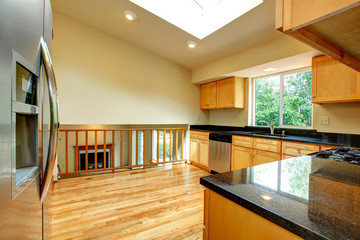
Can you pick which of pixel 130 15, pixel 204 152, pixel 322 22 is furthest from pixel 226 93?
pixel 322 22

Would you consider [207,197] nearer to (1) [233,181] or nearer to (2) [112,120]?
(1) [233,181]

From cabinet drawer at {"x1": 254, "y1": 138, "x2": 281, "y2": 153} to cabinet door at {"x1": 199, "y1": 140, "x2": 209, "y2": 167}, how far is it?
45.7 inches

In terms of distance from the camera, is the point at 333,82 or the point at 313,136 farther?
the point at 313,136

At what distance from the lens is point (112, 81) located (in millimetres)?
3336

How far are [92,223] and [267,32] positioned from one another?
10.6ft

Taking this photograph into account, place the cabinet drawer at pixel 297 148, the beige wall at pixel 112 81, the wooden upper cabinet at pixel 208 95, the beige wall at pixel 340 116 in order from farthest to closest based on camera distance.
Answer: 1. the wooden upper cabinet at pixel 208 95
2. the beige wall at pixel 112 81
3. the beige wall at pixel 340 116
4. the cabinet drawer at pixel 297 148

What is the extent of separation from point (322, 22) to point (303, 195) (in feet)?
1.94

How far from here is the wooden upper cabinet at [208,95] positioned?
3.91m

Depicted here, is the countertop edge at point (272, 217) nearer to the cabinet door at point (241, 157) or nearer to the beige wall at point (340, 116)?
the cabinet door at point (241, 157)

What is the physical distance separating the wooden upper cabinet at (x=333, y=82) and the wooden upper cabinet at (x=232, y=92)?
1.35 meters

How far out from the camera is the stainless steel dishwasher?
10.3 feet

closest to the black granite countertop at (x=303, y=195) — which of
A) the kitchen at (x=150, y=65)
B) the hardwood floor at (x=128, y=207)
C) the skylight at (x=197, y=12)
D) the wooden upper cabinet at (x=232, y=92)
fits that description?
the hardwood floor at (x=128, y=207)

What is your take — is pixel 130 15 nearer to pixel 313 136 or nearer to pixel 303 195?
pixel 303 195

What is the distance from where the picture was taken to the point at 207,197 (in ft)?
2.37
